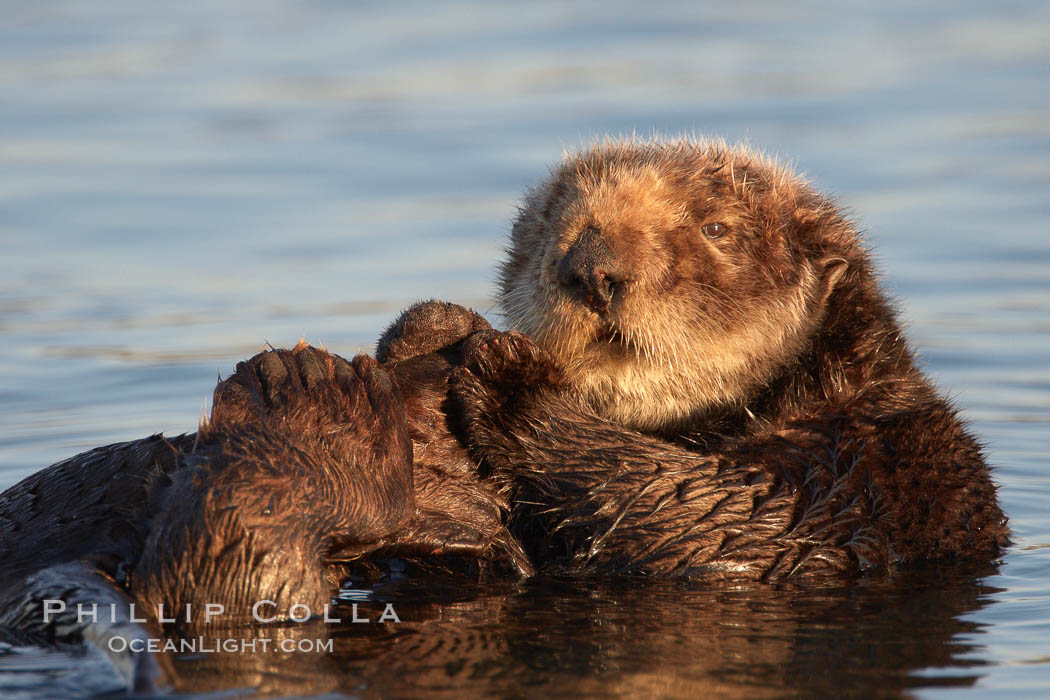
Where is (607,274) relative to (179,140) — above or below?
below

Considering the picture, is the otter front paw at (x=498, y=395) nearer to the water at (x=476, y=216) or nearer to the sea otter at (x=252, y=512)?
the sea otter at (x=252, y=512)

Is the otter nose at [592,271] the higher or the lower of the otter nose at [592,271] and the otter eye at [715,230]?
the lower

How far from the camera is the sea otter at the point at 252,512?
3.87 m

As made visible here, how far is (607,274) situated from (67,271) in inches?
222

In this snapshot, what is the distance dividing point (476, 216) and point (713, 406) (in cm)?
540

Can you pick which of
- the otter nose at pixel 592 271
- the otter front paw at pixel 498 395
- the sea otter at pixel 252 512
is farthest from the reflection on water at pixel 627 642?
the otter nose at pixel 592 271

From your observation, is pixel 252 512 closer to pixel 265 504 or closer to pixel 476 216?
pixel 265 504

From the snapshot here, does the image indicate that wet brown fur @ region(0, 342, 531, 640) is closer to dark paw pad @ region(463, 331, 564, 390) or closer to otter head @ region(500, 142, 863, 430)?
dark paw pad @ region(463, 331, 564, 390)

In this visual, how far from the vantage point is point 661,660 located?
392cm

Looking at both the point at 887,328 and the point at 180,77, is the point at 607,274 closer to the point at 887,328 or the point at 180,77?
the point at 887,328

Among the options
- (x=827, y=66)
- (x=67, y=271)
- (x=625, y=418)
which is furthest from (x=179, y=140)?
(x=625, y=418)

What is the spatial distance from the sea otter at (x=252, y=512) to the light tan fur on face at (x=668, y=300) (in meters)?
0.45

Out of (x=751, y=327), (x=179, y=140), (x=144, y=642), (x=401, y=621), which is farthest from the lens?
(x=179, y=140)

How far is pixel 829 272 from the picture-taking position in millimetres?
4980
